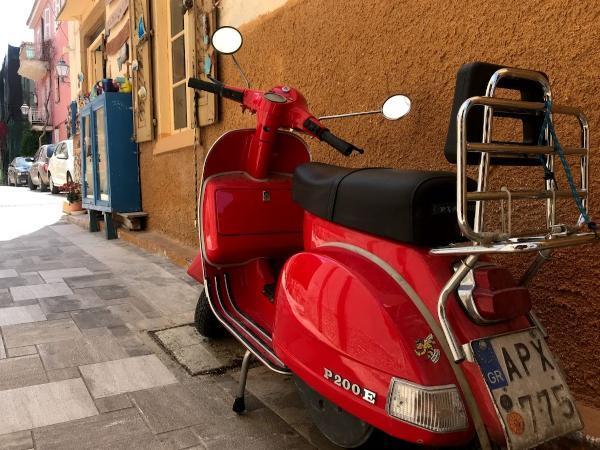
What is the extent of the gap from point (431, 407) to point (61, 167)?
1638 centimetres

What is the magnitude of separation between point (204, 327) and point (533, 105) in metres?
2.21

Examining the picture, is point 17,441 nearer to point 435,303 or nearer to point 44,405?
point 44,405

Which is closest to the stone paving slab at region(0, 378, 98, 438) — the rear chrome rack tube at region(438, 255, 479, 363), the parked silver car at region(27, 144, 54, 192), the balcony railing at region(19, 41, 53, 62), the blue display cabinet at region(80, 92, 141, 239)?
the rear chrome rack tube at region(438, 255, 479, 363)

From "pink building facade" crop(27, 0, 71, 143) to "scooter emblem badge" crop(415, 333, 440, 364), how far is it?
939 inches

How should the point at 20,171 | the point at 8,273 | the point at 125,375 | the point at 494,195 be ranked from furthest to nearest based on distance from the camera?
the point at 20,171 → the point at 8,273 → the point at 125,375 → the point at 494,195

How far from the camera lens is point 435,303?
1395 mm

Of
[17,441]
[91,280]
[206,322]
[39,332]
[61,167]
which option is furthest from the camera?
[61,167]

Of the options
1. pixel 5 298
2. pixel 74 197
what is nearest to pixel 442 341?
pixel 5 298

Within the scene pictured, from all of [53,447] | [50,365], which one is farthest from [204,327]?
[53,447]

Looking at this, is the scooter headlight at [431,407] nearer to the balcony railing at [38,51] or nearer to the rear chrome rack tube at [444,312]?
the rear chrome rack tube at [444,312]

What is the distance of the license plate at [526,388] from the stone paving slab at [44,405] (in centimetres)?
164

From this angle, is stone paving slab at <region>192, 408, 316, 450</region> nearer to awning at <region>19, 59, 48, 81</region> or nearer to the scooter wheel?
the scooter wheel

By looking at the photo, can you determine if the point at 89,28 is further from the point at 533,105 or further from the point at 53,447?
the point at 533,105

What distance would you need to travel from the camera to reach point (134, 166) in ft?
23.1
